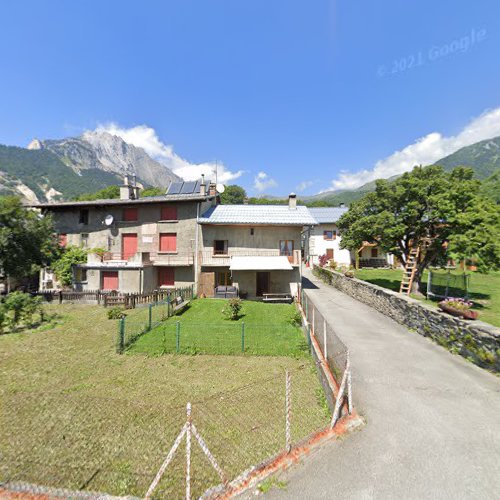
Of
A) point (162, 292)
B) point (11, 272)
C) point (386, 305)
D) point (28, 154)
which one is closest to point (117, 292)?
point (162, 292)

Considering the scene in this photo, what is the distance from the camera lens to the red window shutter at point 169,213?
868 inches

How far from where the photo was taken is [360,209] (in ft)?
66.7

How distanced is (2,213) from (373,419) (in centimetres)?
2671

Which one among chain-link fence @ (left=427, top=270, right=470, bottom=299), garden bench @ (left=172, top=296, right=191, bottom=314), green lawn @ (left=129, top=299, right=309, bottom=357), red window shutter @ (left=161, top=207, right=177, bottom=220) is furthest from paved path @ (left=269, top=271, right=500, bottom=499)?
red window shutter @ (left=161, top=207, right=177, bottom=220)

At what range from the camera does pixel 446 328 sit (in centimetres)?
926

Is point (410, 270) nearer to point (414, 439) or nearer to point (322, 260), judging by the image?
point (414, 439)

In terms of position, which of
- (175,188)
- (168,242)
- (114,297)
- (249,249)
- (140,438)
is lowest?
(140,438)

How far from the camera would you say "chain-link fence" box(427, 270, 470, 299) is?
46.9ft

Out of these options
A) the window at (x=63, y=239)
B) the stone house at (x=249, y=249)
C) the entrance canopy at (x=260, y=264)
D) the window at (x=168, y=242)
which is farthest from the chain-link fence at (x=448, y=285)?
the window at (x=63, y=239)

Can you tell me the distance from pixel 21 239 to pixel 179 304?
46.9 ft

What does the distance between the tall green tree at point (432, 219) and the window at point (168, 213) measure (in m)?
14.4

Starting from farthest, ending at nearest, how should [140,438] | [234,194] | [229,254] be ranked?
[234,194], [229,254], [140,438]

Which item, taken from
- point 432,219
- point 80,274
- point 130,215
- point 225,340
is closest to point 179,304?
point 225,340

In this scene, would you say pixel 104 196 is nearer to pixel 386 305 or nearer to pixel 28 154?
pixel 386 305
